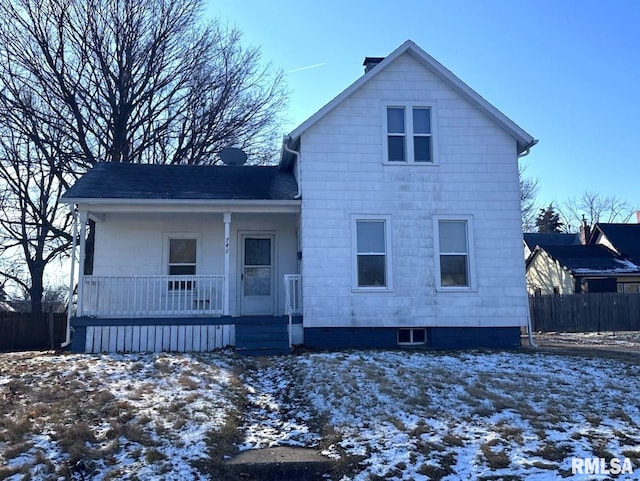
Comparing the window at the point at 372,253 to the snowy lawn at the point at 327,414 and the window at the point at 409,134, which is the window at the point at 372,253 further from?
the snowy lawn at the point at 327,414

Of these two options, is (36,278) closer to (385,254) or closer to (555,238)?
(385,254)

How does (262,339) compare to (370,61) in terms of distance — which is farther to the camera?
(370,61)

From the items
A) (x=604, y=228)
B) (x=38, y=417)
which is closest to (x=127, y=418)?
(x=38, y=417)

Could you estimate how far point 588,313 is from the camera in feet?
74.2

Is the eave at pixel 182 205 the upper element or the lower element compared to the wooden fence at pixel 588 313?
upper

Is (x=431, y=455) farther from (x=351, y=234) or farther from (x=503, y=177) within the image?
(x=503, y=177)

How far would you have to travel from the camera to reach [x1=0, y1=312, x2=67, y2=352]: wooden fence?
16047mm

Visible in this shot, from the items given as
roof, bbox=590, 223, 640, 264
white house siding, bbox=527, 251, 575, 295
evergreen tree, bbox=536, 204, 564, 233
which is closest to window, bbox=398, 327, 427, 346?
white house siding, bbox=527, 251, 575, 295

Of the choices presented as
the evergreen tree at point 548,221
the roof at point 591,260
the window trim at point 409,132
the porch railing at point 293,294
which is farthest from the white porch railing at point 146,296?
the evergreen tree at point 548,221

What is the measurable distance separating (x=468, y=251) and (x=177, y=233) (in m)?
6.96

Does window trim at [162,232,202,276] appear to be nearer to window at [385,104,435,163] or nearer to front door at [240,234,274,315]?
front door at [240,234,274,315]

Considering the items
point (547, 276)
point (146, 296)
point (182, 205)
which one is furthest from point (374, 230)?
point (547, 276)

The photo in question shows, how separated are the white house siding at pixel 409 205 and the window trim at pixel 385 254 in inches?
3.3

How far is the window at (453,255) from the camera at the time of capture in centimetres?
1229
